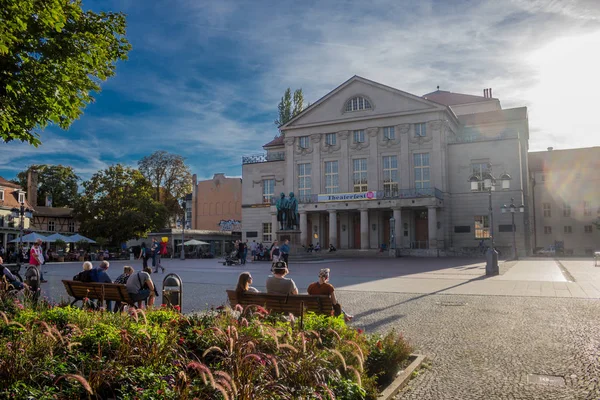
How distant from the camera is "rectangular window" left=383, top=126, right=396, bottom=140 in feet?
178

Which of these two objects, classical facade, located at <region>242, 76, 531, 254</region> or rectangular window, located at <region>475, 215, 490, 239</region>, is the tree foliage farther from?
rectangular window, located at <region>475, 215, 490, 239</region>

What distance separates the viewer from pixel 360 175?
55781 millimetres

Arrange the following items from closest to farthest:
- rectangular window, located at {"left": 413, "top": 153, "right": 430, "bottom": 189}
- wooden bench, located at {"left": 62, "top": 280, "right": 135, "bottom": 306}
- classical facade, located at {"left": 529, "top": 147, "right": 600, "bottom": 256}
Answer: wooden bench, located at {"left": 62, "top": 280, "right": 135, "bottom": 306} → rectangular window, located at {"left": 413, "top": 153, "right": 430, "bottom": 189} → classical facade, located at {"left": 529, "top": 147, "right": 600, "bottom": 256}

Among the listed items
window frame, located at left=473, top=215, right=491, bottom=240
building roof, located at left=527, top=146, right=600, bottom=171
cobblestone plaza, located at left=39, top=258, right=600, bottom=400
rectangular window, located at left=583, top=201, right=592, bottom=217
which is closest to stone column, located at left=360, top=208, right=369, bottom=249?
window frame, located at left=473, top=215, right=491, bottom=240

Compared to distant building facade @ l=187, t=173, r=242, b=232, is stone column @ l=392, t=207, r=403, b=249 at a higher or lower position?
lower

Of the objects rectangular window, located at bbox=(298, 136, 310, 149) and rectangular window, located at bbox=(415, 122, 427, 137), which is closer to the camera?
rectangular window, located at bbox=(415, 122, 427, 137)

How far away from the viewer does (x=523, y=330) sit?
902cm

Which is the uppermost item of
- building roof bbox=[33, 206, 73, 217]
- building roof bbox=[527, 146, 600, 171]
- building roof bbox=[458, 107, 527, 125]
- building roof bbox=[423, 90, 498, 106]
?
building roof bbox=[423, 90, 498, 106]

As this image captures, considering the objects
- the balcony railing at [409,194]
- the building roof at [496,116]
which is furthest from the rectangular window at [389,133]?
the building roof at [496,116]

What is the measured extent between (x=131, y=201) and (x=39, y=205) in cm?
3036

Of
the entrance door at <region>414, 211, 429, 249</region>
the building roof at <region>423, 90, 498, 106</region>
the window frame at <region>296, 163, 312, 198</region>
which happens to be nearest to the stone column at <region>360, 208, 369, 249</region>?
the entrance door at <region>414, 211, 429, 249</region>

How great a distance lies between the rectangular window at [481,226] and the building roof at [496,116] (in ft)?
45.2

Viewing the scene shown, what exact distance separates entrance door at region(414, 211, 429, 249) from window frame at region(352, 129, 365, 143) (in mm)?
10275

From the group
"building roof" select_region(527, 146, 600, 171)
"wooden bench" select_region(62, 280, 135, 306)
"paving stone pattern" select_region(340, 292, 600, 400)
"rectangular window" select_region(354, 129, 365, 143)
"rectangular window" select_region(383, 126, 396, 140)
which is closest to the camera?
"paving stone pattern" select_region(340, 292, 600, 400)
